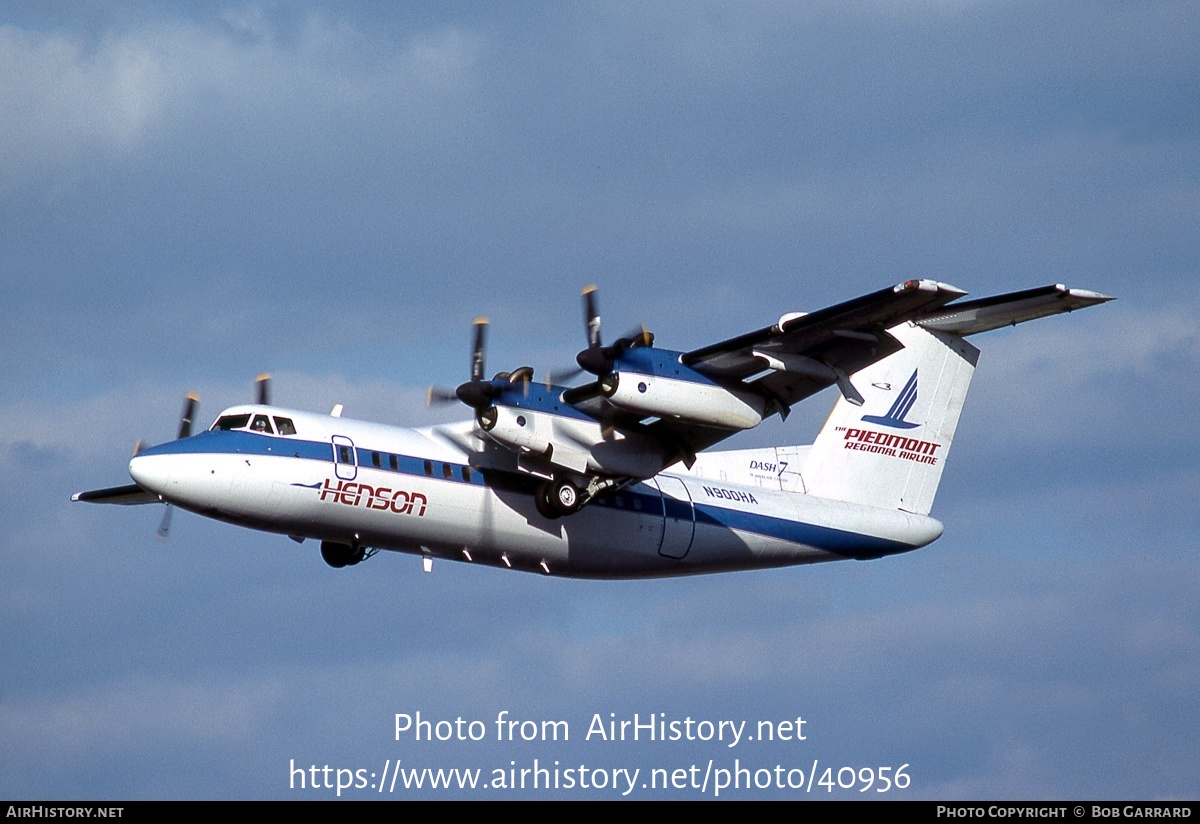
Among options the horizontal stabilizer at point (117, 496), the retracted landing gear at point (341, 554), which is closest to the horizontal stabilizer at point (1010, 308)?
the retracted landing gear at point (341, 554)

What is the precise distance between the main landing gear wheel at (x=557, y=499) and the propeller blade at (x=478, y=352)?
6.74 feet

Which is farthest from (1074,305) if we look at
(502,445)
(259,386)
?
(259,386)

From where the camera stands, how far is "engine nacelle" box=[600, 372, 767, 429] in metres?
25.4

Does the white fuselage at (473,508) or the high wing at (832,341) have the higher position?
the high wing at (832,341)

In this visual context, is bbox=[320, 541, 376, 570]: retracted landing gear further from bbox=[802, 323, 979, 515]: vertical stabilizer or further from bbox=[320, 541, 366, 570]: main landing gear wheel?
bbox=[802, 323, 979, 515]: vertical stabilizer

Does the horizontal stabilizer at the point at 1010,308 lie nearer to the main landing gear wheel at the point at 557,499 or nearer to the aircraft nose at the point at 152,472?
the main landing gear wheel at the point at 557,499

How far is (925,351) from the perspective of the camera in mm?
30922

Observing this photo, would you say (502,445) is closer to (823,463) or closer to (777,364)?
(777,364)

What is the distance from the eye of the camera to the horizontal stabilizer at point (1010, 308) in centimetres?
2427

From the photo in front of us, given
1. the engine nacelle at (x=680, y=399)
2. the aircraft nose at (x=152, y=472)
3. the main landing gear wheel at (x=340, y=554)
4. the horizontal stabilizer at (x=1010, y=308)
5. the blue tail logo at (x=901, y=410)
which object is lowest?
the aircraft nose at (x=152, y=472)

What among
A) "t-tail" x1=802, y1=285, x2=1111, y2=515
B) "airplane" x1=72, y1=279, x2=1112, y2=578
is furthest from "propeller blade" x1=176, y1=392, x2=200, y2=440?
"t-tail" x1=802, y1=285, x2=1111, y2=515

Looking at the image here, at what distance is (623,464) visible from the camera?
27062mm

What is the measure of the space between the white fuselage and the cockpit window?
14cm

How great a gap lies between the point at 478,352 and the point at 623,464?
291 centimetres
